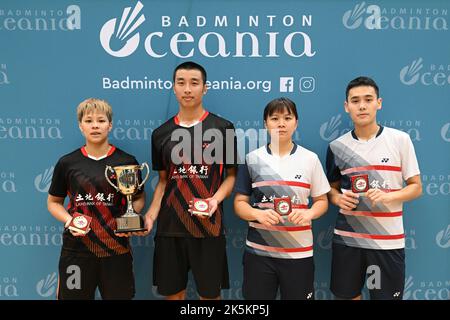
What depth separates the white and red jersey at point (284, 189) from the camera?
244 centimetres

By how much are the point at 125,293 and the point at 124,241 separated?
1.12 ft

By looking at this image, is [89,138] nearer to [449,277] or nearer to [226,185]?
[226,185]

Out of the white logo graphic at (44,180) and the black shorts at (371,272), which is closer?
the black shorts at (371,272)

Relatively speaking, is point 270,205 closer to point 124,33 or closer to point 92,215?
point 92,215

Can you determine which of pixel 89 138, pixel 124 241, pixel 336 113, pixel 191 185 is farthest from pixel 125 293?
pixel 336 113

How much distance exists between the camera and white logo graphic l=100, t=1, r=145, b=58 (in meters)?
2.89

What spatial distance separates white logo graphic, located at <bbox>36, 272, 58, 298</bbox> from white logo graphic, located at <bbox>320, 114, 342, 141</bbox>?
2448mm

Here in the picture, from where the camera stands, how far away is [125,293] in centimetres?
254

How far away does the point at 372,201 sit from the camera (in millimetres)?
2514

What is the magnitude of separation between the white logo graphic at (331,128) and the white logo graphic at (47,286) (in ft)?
8.03

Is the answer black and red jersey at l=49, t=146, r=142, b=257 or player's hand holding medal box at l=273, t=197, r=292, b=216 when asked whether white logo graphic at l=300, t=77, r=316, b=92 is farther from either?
black and red jersey at l=49, t=146, r=142, b=257

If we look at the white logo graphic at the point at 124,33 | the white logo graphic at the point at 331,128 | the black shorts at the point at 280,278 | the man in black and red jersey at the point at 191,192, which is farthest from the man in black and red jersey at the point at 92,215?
the white logo graphic at the point at 331,128

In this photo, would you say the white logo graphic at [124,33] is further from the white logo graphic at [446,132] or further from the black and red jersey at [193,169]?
the white logo graphic at [446,132]

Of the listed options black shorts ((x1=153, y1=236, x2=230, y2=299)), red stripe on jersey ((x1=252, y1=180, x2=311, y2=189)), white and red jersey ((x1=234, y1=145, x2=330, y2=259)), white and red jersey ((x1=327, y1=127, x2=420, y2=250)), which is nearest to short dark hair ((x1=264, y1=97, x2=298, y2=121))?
white and red jersey ((x1=234, y1=145, x2=330, y2=259))
